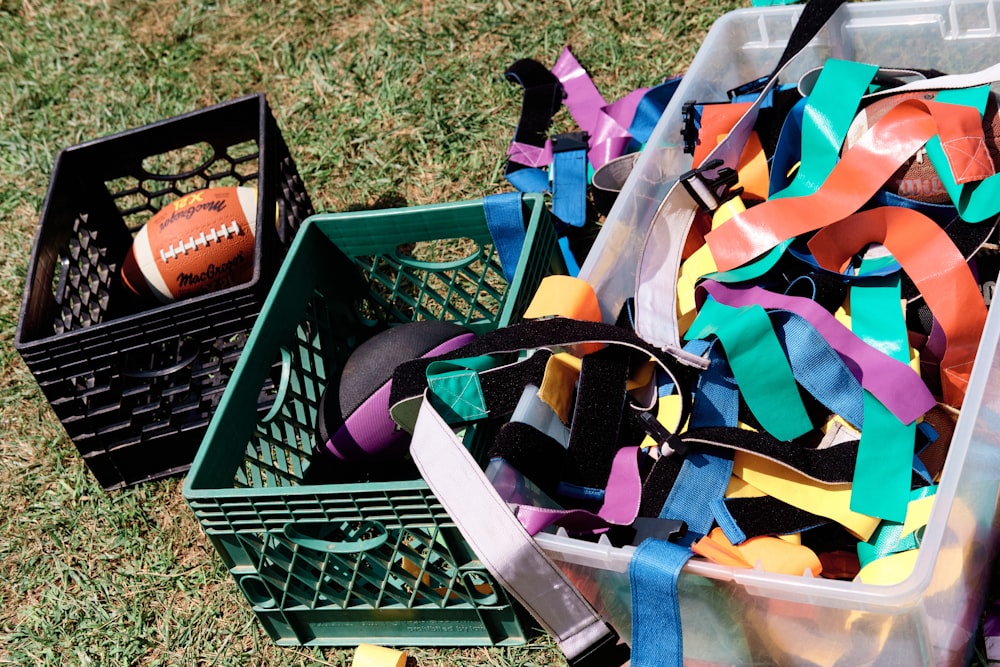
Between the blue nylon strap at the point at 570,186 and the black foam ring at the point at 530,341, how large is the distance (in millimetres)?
854

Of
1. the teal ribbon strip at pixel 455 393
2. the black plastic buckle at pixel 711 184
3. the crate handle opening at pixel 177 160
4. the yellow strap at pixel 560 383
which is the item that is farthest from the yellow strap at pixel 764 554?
the crate handle opening at pixel 177 160

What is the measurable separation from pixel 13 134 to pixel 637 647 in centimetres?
307

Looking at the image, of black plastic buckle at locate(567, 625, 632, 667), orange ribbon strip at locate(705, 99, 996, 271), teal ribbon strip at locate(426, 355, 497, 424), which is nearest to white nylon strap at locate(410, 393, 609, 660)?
black plastic buckle at locate(567, 625, 632, 667)

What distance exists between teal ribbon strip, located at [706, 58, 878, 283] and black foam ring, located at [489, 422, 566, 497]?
56 centimetres

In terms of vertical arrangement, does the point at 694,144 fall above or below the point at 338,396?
above

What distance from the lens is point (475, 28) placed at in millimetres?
3537

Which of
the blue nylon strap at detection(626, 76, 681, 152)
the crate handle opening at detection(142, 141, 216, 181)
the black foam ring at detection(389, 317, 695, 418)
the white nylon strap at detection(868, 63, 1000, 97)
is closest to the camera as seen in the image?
the black foam ring at detection(389, 317, 695, 418)

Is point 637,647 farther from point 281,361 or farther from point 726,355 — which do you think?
point 281,361

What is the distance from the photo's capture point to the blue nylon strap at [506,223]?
2.30 meters

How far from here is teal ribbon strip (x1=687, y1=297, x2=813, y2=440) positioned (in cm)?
201

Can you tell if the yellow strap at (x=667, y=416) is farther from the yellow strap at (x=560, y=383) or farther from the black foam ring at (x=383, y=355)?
the black foam ring at (x=383, y=355)

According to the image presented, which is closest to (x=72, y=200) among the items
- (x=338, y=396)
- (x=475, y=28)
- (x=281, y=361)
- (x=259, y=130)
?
(x=259, y=130)

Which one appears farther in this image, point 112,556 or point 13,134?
point 13,134

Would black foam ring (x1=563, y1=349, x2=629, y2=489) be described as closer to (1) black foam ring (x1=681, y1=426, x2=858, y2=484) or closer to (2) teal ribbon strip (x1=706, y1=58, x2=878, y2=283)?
(1) black foam ring (x1=681, y1=426, x2=858, y2=484)
